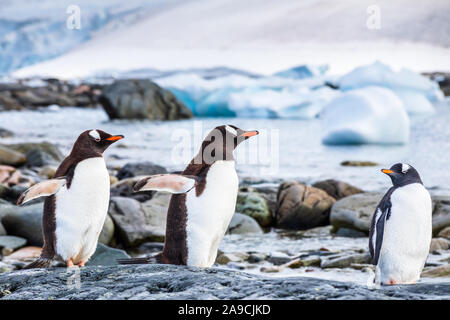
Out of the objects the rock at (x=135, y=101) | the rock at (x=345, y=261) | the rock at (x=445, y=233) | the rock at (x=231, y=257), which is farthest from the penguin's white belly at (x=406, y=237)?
the rock at (x=135, y=101)

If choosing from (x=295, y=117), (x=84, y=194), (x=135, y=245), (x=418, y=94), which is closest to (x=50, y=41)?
(x=295, y=117)

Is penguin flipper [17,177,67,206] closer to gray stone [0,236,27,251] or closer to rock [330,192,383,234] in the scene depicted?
gray stone [0,236,27,251]

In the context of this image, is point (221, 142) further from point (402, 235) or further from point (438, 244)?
point (438, 244)

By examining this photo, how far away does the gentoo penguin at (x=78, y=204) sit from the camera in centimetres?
215

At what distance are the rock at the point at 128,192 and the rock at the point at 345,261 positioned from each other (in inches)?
76.5

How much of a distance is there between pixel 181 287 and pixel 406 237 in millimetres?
859

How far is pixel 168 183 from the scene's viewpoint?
1953 mm

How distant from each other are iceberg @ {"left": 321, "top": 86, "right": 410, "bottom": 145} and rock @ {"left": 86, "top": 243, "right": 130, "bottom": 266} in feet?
23.3

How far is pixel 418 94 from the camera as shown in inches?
621

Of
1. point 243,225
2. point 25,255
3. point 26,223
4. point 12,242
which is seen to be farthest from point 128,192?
point 25,255

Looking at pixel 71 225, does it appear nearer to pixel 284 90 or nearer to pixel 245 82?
pixel 284 90

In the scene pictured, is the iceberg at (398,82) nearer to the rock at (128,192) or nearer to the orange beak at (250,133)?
the rock at (128,192)

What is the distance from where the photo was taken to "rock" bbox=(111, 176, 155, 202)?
17.4 feet

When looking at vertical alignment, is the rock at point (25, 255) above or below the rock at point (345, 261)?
above
